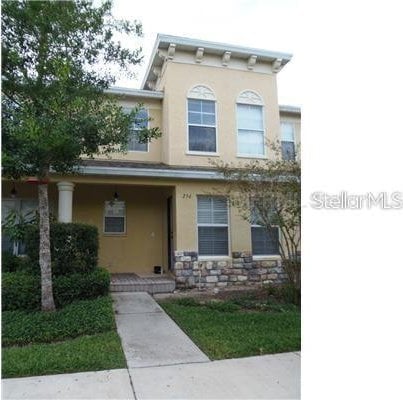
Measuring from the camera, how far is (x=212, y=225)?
994cm

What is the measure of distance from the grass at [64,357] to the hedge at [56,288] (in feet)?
6.11

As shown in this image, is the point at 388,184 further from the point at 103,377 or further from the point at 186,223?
the point at 186,223

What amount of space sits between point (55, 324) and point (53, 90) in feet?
11.3

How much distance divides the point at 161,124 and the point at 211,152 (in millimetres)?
1842

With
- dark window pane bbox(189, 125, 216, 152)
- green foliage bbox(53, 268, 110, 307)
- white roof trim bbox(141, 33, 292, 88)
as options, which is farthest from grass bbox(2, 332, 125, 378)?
white roof trim bbox(141, 33, 292, 88)

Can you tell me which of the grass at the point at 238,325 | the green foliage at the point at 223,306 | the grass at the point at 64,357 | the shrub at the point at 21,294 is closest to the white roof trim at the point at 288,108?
the grass at the point at 238,325

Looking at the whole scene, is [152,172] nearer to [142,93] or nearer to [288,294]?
[142,93]

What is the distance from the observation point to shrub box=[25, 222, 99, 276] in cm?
739

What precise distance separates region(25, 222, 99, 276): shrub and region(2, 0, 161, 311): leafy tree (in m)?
1.10

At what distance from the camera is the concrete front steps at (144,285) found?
8.74 meters

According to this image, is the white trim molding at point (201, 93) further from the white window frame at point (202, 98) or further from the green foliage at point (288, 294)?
the green foliage at point (288, 294)

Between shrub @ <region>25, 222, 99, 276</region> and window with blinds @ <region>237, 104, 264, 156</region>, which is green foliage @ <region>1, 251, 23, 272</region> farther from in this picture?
window with blinds @ <region>237, 104, 264, 156</region>

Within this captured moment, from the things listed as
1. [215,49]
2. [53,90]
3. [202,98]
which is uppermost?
[215,49]

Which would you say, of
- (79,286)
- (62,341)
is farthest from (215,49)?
(62,341)
